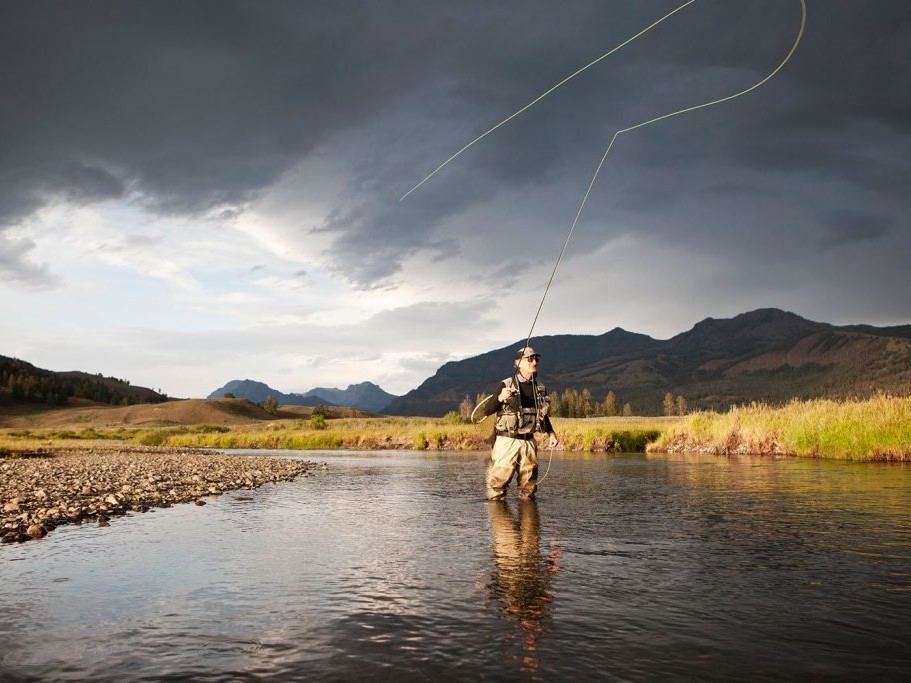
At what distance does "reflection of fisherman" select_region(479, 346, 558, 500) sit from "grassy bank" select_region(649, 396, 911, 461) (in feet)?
49.5

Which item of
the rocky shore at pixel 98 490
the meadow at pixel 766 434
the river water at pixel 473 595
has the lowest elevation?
the rocky shore at pixel 98 490

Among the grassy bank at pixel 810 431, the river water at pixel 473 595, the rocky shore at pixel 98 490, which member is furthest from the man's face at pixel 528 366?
the grassy bank at pixel 810 431

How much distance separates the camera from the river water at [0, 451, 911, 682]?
4.25 m

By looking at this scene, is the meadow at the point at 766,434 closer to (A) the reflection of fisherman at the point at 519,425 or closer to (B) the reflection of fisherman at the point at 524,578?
(A) the reflection of fisherman at the point at 519,425

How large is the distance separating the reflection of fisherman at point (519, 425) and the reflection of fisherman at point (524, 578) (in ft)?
6.65

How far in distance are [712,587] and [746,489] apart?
29.4 feet

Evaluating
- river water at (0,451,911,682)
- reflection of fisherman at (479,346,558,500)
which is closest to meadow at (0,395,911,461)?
reflection of fisherman at (479,346,558,500)

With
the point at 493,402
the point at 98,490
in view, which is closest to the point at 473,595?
the point at 493,402

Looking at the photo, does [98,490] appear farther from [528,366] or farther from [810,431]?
[810,431]

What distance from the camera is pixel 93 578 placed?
673 centimetres

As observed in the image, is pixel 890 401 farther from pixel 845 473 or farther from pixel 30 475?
pixel 30 475

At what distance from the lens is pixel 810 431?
24.3 metres

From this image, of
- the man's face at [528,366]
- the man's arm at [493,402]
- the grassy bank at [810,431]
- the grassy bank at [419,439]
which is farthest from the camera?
the grassy bank at [419,439]

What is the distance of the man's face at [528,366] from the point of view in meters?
12.2
